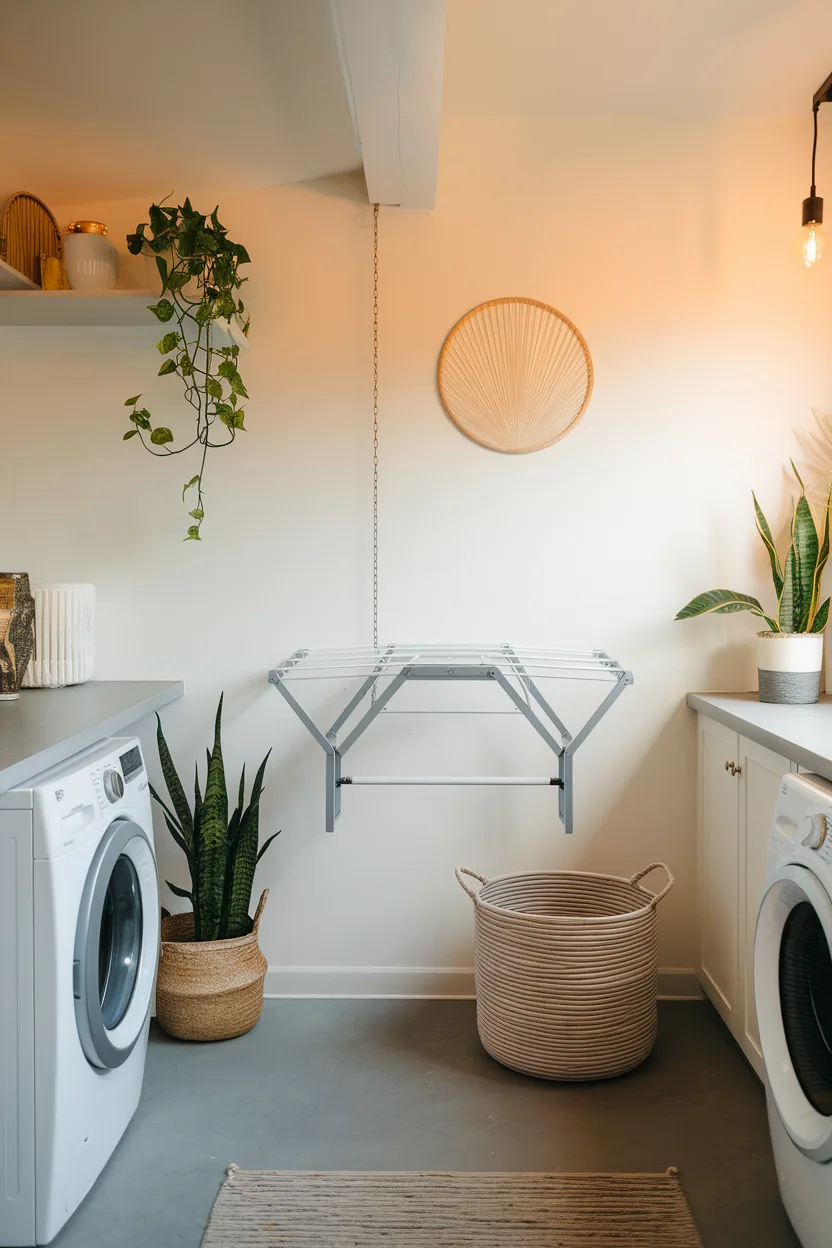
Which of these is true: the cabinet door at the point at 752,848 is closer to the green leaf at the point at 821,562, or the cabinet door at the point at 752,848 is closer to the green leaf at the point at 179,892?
the green leaf at the point at 821,562

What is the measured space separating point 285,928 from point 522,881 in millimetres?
679

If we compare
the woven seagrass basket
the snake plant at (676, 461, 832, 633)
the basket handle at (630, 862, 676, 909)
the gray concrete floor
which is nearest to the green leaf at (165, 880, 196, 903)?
the woven seagrass basket

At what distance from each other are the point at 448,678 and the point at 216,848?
2.48 feet

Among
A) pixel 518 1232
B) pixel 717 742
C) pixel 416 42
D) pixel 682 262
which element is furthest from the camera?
pixel 682 262

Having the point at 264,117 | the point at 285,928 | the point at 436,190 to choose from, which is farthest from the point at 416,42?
the point at 285,928

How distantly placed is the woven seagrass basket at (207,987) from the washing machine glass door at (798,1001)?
1.28 meters

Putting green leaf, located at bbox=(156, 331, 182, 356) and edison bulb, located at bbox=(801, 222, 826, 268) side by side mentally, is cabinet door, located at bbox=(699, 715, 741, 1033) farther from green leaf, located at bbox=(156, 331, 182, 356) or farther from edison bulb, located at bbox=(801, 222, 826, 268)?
green leaf, located at bbox=(156, 331, 182, 356)

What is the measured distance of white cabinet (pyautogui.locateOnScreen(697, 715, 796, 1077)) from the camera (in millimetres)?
2156

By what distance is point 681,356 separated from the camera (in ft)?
8.84

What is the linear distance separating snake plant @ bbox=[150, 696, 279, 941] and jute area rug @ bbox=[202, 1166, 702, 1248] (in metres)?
0.69

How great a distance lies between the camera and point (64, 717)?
81.7 inches

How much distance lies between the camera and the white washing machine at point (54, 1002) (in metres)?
1.64

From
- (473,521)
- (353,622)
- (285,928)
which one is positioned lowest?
(285,928)

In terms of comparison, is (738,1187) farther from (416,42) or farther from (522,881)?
(416,42)
